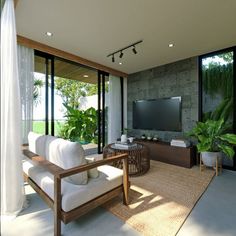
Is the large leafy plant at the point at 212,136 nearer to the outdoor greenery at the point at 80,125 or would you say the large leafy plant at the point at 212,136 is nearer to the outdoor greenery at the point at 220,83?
the outdoor greenery at the point at 220,83

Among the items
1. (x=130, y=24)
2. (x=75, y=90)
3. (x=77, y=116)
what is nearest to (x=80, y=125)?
(x=77, y=116)

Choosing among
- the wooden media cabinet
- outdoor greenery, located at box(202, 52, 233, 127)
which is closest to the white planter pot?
the wooden media cabinet

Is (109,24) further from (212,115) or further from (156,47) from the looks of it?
(212,115)

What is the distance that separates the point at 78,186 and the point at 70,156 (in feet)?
1.10

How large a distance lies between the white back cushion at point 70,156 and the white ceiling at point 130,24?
5.97 ft

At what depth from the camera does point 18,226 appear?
1650mm

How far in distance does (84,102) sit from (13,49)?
13.9 ft

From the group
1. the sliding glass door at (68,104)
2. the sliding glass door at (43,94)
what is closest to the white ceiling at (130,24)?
the sliding glass door at (43,94)

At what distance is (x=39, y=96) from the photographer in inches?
134

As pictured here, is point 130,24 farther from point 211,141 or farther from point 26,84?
point 211,141

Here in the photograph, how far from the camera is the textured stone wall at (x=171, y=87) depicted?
3.94 metres

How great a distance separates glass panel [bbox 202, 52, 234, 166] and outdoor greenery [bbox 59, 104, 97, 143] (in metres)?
3.08

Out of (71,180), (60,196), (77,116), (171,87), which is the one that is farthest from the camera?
(77,116)

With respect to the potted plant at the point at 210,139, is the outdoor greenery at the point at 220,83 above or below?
above
